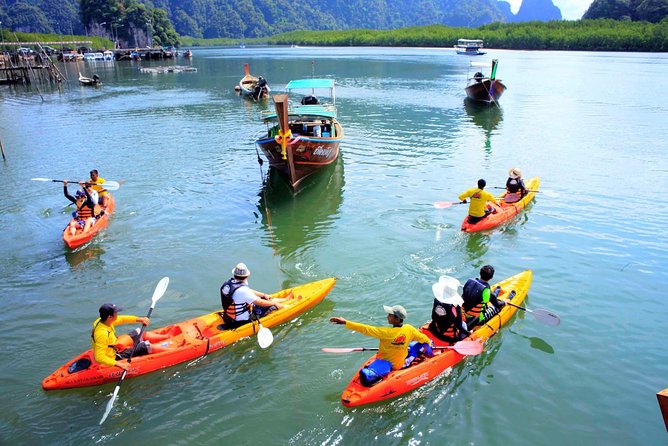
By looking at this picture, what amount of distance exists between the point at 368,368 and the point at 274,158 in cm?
1167

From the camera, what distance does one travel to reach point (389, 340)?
763 cm

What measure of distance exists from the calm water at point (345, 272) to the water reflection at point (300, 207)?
10 centimetres

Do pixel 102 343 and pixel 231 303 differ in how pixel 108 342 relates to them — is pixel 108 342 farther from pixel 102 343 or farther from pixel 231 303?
pixel 231 303

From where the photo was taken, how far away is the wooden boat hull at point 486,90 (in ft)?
125

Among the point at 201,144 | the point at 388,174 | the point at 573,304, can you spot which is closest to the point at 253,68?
the point at 201,144

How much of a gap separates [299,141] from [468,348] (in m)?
11.2

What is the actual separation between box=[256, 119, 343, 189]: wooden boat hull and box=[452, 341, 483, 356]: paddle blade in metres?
10.8

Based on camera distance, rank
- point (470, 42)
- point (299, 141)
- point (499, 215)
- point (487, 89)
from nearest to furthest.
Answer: point (499, 215), point (299, 141), point (487, 89), point (470, 42)

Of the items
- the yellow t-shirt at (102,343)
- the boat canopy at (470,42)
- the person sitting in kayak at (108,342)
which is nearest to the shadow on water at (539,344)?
the person sitting in kayak at (108,342)

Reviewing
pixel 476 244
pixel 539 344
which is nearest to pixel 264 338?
pixel 539 344

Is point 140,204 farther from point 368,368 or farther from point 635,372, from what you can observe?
point 635,372

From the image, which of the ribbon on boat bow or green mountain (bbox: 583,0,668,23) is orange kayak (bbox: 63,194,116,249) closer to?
the ribbon on boat bow

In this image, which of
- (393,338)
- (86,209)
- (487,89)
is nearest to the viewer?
(393,338)

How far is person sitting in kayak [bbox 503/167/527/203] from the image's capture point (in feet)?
53.2
